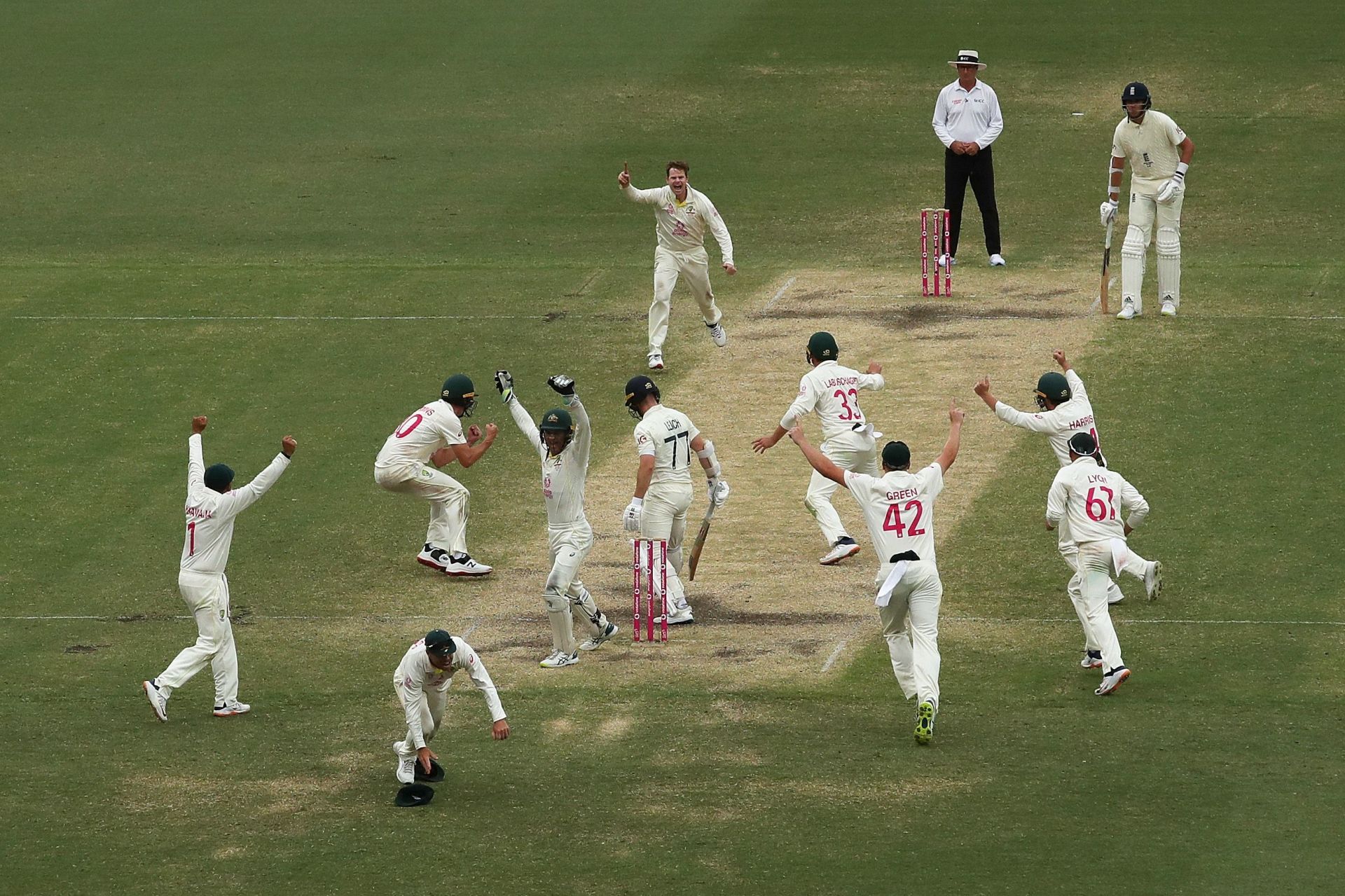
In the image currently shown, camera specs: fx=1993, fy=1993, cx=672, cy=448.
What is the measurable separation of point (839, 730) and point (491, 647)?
351 cm

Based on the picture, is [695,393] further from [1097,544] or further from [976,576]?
[1097,544]

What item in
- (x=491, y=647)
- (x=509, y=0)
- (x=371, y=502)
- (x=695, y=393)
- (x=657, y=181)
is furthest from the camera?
(x=509, y=0)

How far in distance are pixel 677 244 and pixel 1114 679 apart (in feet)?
31.4

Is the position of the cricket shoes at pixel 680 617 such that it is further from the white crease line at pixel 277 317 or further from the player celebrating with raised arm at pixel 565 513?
the white crease line at pixel 277 317

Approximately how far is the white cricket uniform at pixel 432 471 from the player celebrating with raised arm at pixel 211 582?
3.06 meters

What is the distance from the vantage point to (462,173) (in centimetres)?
3142

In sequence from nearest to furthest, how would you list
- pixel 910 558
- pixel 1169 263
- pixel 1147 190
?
pixel 910 558 < pixel 1147 190 < pixel 1169 263

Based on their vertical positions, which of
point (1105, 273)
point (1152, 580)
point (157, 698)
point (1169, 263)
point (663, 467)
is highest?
point (1169, 263)

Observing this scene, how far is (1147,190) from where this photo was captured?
23.7 metres

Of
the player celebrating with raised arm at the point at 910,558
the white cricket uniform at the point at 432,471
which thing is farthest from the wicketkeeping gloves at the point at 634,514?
the white cricket uniform at the point at 432,471

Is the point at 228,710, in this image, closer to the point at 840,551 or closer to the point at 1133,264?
the point at 840,551

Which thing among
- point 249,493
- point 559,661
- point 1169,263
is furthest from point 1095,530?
point 1169,263

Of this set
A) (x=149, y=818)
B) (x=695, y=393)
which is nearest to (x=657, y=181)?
(x=695, y=393)

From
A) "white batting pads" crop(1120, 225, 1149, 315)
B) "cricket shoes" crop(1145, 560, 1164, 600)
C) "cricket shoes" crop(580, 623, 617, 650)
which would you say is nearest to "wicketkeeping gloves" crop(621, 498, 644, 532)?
"cricket shoes" crop(580, 623, 617, 650)
